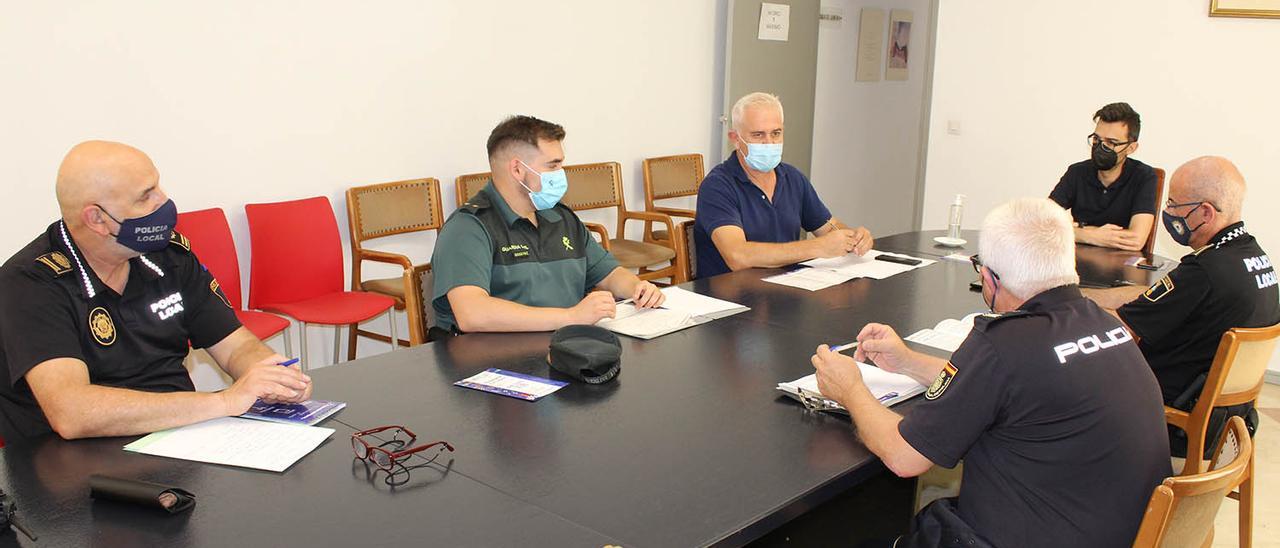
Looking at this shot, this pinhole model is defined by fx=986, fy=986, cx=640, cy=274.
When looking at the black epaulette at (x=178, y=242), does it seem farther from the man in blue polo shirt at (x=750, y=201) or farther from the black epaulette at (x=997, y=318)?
the man in blue polo shirt at (x=750, y=201)

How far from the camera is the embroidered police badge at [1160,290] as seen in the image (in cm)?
272

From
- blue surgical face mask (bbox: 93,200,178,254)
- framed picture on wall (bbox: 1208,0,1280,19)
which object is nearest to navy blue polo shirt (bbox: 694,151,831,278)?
blue surgical face mask (bbox: 93,200,178,254)

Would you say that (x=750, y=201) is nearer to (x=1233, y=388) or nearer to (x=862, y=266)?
(x=862, y=266)

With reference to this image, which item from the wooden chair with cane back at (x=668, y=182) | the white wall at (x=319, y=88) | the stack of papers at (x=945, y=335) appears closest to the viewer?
the stack of papers at (x=945, y=335)

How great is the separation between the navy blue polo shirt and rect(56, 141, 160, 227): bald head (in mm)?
2123

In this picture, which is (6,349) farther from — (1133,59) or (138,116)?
(1133,59)

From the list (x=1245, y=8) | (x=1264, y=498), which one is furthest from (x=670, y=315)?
(x=1245, y=8)

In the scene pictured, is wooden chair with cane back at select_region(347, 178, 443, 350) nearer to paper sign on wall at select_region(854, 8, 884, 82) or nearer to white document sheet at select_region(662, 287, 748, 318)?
white document sheet at select_region(662, 287, 748, 318)

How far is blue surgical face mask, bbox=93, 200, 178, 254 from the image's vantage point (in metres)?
2.03

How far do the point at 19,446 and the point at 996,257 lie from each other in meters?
1.82

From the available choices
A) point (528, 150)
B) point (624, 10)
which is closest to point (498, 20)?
point (624, 10)

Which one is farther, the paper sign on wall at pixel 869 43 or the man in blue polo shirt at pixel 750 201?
the paper sign on wall at pixel 869 43

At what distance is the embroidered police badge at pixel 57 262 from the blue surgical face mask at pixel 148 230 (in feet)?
0.35

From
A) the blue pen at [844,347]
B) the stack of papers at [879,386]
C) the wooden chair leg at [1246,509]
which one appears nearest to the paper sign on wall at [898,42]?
the wooden chair leg at [1246,509]
